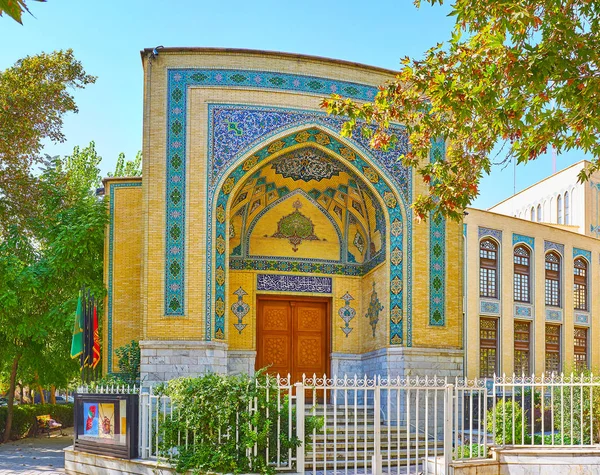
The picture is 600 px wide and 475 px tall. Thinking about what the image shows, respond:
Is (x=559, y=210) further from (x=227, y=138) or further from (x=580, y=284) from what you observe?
(x=227, y=138)

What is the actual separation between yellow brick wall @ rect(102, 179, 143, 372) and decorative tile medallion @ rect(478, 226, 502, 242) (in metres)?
8.54

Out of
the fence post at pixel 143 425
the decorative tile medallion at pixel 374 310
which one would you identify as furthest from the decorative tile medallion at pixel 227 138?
the fence post at pixel 143 425

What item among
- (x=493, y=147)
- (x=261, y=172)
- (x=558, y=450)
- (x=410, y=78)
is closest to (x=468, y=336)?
(x=261, y=172)

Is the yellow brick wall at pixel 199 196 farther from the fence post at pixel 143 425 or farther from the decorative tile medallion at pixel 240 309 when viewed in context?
the fence post at pixel 143 425

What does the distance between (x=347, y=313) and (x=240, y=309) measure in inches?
92.9

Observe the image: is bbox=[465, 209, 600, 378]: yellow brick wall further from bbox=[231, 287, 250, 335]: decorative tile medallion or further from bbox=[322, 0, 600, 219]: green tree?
bbox=[322, 0, 600, 219]: green tree

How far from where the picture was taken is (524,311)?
2022 cm

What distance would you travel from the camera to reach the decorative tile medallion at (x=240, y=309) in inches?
642

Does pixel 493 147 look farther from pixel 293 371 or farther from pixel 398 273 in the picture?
pixel 293 371

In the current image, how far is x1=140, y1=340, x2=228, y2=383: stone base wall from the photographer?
13.9 meters

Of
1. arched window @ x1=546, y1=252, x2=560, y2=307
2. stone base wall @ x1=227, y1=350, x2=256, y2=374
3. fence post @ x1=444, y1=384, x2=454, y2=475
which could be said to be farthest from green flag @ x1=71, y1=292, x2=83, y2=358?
arched window @ x1=546, y1=252, x2=560, y2=307

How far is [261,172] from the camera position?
52.0ft

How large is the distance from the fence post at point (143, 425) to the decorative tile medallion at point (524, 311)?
11996 mm

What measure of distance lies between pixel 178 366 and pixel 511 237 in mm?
9945
